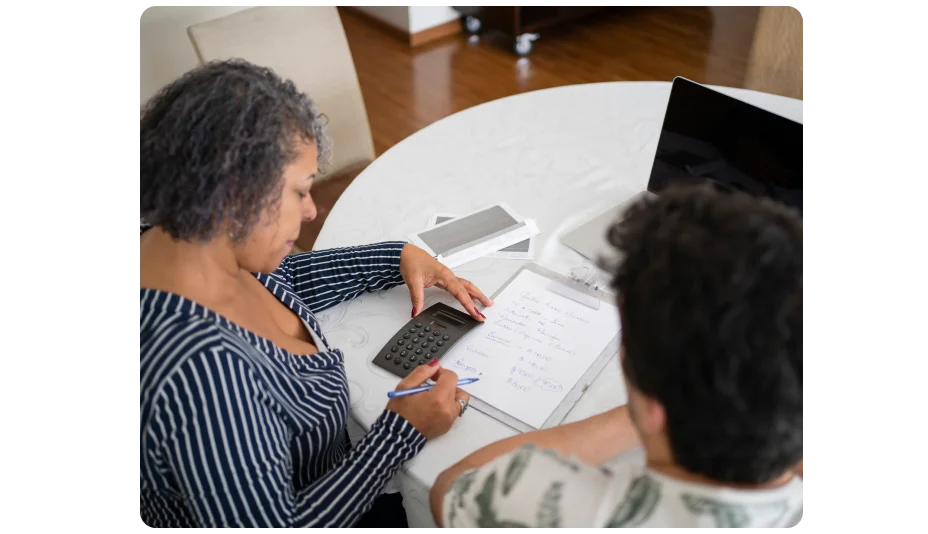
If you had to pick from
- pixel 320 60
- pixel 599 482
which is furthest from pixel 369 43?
pixel 599 482

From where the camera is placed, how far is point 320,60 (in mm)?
1974

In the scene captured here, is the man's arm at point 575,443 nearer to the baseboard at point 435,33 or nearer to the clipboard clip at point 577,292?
the clipboard clip at point 577,292

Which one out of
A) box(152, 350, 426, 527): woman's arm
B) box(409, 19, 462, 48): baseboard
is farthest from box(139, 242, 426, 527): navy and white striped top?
box(409, 19, 462, 48): baseboard

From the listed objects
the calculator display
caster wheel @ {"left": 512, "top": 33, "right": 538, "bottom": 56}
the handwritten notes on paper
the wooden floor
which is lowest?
the wooden floor

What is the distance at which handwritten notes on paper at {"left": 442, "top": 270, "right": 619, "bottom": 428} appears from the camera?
1115mm

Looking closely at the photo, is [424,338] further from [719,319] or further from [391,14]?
[391,14]

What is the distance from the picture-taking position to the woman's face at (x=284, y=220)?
999 mm

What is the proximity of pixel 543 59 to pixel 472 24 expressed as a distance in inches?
17.5

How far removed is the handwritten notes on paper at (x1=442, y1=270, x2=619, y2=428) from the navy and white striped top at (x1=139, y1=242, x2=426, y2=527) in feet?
0.54

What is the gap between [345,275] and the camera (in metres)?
1.33

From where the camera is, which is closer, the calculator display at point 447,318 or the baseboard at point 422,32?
the calculator display at point 447,318

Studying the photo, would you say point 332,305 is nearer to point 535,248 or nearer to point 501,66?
point 535,248

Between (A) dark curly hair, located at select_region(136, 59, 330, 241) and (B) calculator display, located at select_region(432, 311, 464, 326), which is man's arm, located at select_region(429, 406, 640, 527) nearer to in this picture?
(B) calculator display, located at select_region(432, 311, 464, 326)

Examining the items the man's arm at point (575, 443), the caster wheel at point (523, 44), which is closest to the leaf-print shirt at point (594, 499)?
the man's arm at point (575, 443)
